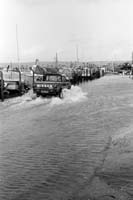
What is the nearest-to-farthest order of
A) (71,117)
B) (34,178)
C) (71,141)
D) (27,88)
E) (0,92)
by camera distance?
1. (34,178)
2. (71,141)
3. (71,117)
4. (0,92)
5. (27,88)

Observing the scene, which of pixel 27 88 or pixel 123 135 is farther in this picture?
pixel 27 88

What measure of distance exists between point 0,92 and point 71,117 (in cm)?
1171

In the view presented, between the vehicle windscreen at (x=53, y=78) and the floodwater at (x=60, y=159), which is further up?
the vehicle windscreen at (x=53, y=78)

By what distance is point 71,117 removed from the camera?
15.1m

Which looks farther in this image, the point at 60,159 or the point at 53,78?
the point at 53,78

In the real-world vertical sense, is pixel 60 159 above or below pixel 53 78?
below

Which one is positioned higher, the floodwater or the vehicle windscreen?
the vehicle windscreen

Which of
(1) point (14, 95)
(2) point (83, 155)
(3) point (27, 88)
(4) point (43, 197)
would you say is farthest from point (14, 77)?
(4) point (43, 197)

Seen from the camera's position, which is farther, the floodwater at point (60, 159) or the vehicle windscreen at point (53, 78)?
the vehicle windscreen at point (53, 78)

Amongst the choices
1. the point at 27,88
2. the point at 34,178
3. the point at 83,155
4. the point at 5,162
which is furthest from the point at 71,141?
the point at 27,88

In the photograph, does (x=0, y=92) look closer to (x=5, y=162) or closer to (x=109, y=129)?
(x=109, y=129)

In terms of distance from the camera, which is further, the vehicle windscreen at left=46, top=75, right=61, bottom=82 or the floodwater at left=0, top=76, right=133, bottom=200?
the vehicle windscreen at left=46, top=75, right=61, bottom=82

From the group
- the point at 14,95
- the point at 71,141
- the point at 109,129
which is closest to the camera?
the point at 71,141

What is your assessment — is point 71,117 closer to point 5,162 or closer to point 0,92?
point 5,162
